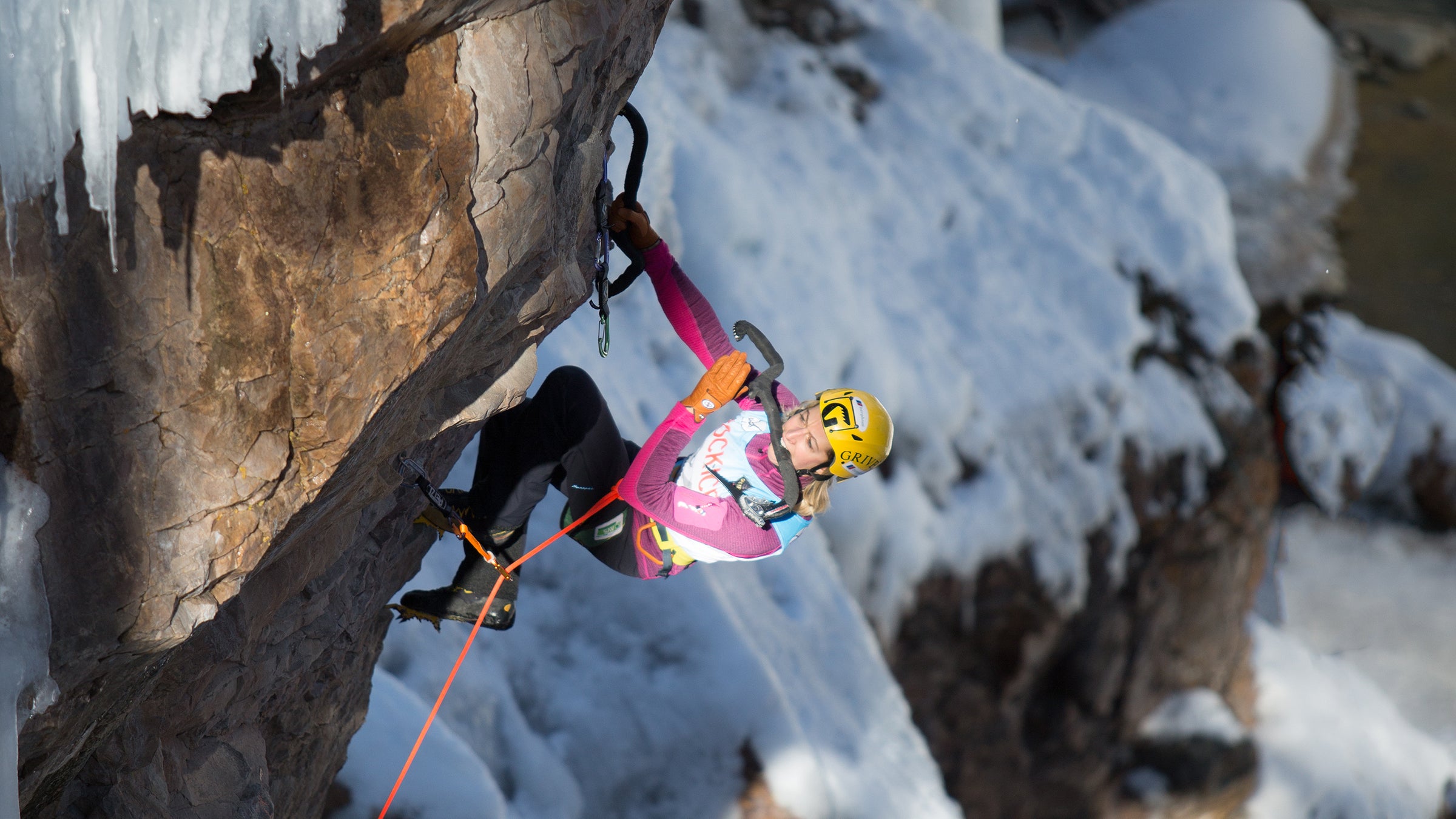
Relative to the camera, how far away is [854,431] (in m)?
2.88

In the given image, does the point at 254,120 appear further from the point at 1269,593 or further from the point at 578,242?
the point at 1269,593

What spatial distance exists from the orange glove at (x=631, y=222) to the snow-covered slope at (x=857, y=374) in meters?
1.71

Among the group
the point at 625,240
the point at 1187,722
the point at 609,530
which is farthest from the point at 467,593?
the point at 1187,722

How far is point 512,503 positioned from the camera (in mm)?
2930

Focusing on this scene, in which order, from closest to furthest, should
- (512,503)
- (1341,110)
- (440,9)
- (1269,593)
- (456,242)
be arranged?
(440,9) → (456,242) → (512,503) → (1269,593) → (1341,110)

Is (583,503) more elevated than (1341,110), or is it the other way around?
(583,503)

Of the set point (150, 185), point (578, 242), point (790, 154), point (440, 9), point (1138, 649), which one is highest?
point (440, 9)

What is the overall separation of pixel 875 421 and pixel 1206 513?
17.5ft

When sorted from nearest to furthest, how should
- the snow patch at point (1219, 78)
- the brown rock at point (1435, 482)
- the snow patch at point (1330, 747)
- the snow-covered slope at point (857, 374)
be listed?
the snow-covered slope at point (857, 374)
the snow patch at point (1330, 747)
the brown rock at point (1435, 482)
the snow patch at point (1219, 78)

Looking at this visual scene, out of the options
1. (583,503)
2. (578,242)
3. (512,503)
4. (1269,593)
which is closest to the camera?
(578,242)

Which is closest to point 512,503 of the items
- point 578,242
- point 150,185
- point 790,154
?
point 578,242

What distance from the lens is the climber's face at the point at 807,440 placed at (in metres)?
2.91

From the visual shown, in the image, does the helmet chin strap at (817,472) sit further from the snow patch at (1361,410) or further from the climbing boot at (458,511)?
the snow patch at (1361,410)

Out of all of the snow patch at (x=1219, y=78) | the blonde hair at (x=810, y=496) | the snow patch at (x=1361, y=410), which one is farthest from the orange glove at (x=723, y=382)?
the snow patch at (x=1219, y=78)
